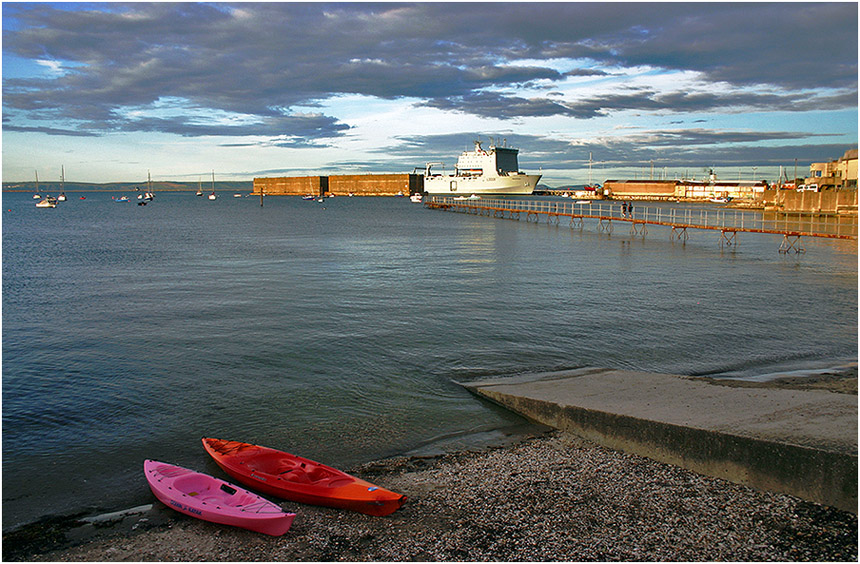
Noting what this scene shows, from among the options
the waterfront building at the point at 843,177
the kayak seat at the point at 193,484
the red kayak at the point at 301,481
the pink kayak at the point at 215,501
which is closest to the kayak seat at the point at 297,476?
the red kayak at the point at 301,481

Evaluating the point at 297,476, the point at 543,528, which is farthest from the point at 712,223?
the point at 297,476

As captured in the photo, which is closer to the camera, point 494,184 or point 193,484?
point 193,484

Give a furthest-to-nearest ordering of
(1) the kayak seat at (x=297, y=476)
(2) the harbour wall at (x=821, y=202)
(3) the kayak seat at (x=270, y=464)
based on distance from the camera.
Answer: (2) the harbour wall at (x=821, y=202) → (3) the kayak seat at (x=270, y=464) → (1) the kayak seat at (x=297, y=476)

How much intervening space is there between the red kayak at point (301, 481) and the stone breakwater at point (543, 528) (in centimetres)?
16

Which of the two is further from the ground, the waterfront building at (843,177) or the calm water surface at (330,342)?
the waterfront building at (843,177)

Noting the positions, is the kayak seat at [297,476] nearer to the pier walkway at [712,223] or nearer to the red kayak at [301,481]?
the red kayak at [301,481]

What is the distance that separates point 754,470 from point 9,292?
28017mm

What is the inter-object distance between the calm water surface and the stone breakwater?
1775 mm

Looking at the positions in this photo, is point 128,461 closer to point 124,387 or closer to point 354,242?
point 124,387

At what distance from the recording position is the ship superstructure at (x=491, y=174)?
5256 inches

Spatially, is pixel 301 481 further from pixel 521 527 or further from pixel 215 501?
pixel 521 527

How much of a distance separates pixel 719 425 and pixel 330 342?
1088 cm

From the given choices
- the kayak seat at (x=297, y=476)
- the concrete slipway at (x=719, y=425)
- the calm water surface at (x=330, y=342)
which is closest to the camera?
the concrete slipway at (x=719, y=425)

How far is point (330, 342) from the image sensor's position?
16875 millimetres
